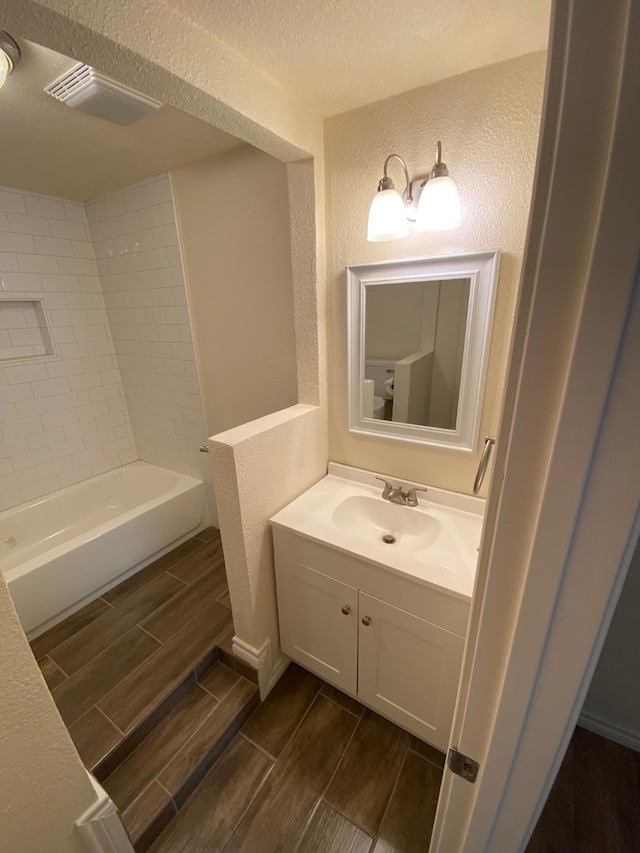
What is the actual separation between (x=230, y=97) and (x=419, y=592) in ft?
5.24

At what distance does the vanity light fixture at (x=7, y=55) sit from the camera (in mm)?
958

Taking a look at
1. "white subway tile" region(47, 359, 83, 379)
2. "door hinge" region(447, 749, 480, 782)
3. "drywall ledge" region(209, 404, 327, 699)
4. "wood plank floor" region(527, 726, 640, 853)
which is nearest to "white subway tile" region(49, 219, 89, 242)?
"white subway tile" region(47, 359, 83, 379)

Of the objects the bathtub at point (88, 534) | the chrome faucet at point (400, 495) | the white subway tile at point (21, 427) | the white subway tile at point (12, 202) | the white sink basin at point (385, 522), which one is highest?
the white subway tile at point (12, 202)

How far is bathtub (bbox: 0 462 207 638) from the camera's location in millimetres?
1665

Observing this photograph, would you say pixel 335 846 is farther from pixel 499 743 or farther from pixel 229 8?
pixel 229 8

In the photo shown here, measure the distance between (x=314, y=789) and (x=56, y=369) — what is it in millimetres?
2633

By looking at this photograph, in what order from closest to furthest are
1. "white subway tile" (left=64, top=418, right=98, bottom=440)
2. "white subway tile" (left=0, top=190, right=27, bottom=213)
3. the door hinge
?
the door hinge → "white subway tile" (left=0, top=190, right=27, bottom=213) → "white subway tile" (left=64, top=418, right=98, bottom=440)

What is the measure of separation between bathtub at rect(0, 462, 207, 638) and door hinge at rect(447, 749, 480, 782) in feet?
6.13

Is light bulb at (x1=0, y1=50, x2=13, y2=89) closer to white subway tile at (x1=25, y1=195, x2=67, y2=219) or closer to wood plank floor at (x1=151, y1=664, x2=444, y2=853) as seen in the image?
white subway tile at (x1=25, y1=195, x2=67, y2=219)

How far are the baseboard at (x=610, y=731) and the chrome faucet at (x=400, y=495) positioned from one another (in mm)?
1020

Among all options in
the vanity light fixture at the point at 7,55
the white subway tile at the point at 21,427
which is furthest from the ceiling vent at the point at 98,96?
the white subway tile at the point at 21,427

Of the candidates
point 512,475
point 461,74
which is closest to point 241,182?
point 461,74

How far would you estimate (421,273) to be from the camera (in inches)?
49.7

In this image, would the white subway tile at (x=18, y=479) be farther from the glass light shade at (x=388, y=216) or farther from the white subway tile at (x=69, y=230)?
the glass light shade at (x=388, y=216)
